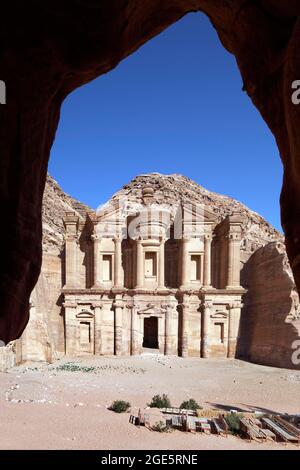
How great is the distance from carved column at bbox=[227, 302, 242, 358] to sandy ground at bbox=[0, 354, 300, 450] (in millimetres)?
1032

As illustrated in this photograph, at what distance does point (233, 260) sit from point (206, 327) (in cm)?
541

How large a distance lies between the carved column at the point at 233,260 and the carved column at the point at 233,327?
1682mm

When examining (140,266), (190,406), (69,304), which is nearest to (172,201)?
(140,266)

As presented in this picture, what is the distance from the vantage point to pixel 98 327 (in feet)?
68.3

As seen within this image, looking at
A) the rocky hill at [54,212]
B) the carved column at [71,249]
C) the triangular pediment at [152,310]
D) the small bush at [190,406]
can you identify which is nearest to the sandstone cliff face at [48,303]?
the rocky hill at [54,212]

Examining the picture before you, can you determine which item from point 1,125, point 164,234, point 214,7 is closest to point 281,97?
point 214,7

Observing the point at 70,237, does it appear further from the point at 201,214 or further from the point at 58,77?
the point at 58,77

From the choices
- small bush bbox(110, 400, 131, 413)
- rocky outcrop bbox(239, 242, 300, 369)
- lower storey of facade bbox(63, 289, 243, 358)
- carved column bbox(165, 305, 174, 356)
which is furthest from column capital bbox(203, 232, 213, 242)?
small bush bbox(110, 400, 131, 413)

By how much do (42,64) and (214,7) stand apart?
7.76 feet

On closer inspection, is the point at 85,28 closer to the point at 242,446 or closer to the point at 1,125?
the point at 1,125

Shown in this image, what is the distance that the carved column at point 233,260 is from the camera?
21.5 metres

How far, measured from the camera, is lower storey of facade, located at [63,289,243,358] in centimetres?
2070

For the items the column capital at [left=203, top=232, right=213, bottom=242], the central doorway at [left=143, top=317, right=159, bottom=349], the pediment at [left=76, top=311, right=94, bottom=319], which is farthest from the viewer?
the central doorway at [left=143, top=317, right=159, bottom=349]

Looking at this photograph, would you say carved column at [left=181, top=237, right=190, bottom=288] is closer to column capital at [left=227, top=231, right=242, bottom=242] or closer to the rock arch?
column capital at [left=227, top=231, right=242, bottom=242]
